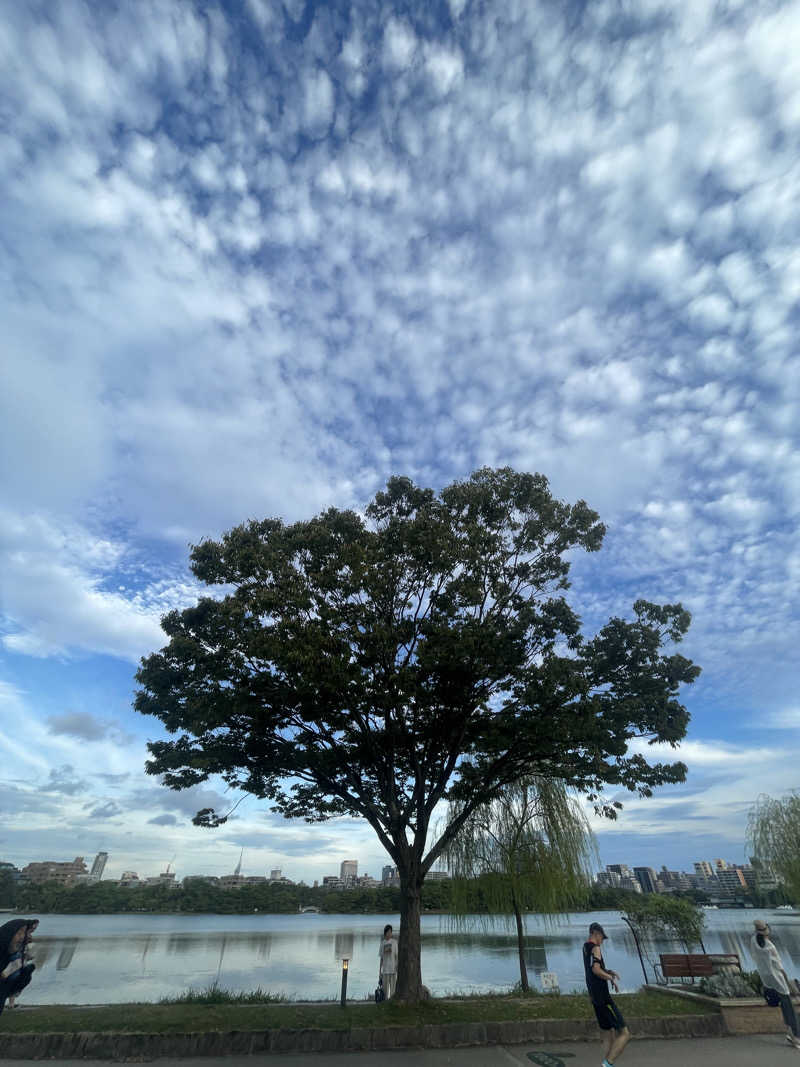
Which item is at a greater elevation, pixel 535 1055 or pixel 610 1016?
pixel 610 1016

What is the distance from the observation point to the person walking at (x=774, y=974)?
8961 mm

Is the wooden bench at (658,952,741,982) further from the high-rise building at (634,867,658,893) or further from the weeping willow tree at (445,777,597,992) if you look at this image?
the high-rise building at (634,867,658,893)

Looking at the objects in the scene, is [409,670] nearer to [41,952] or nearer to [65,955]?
[65,955]

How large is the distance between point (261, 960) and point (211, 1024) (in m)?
30.7

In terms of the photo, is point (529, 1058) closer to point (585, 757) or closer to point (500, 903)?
point (585, 757)

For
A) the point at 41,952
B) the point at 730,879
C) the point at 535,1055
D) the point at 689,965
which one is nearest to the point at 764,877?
the point at 689,965

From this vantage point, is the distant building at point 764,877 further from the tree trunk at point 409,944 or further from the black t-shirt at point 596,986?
the black t-shirt at point 596,986

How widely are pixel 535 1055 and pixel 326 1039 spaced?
10.5 ft

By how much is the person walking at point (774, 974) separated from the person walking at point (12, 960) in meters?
10.6

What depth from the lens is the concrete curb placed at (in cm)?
811

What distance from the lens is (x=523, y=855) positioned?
694 inches

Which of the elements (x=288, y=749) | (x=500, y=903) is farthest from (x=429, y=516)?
(x=500, y=903)

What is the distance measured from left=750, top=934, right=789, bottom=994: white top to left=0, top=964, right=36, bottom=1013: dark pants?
10.8 m

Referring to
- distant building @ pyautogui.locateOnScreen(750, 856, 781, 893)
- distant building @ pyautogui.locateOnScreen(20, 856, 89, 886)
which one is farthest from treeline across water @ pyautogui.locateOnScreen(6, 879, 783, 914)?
distant building @ pyautogui.locateOnScreen(750, 856, 781, 893)
